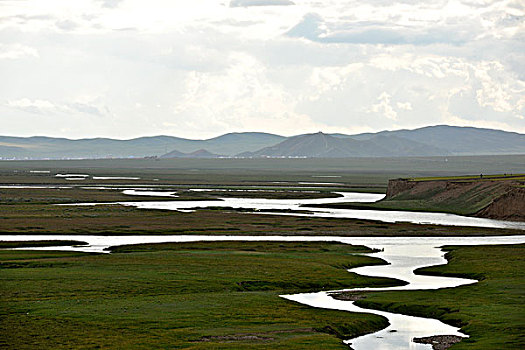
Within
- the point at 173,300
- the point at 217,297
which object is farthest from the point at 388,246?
the point at 173,300

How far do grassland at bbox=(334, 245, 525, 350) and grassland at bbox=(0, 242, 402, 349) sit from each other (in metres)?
3.39

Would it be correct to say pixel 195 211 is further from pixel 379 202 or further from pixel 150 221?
pixel 379 202

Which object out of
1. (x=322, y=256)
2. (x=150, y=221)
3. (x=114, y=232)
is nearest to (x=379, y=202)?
(x=150, y=221)

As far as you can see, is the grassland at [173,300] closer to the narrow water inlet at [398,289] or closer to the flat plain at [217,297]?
the flat plain at [217,297]

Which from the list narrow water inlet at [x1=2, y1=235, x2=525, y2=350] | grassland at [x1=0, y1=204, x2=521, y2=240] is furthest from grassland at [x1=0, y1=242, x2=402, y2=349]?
grassland at [x1=0, y1=204, x2=521, y2=240]

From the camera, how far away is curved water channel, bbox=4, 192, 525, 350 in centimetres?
3934

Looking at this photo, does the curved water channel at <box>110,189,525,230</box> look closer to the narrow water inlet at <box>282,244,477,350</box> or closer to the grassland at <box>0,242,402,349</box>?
the narrow water inlet at <box>282,244,477,350</box>

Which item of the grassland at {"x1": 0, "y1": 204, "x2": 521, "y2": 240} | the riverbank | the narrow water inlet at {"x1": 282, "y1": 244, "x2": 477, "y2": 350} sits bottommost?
the narrow water inlet at {"x1": 282, "y1": 244, "x2": 477, "y2": 350}

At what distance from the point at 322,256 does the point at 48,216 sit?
1751 inches

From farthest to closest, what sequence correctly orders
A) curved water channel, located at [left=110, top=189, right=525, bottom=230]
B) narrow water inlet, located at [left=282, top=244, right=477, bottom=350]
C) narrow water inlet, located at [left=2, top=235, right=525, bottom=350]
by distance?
curved water channel, located at [left=110, top=189, right=525, bottom=230], narrow water inlet, located at [left=2, top=235, right=525, bottom=350], narrow water inlet, located at [left=282, top=244, right=477, bottom=350]

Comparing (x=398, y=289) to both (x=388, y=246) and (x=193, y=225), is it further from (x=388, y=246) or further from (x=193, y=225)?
(x=193, y=225)

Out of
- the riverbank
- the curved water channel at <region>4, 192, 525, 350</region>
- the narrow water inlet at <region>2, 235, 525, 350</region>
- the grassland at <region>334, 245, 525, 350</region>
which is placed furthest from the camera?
the riverbank

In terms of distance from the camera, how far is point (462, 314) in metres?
41.8

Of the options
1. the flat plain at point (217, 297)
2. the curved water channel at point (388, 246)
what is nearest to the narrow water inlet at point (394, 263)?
the curved water channel at point (388, 246)
